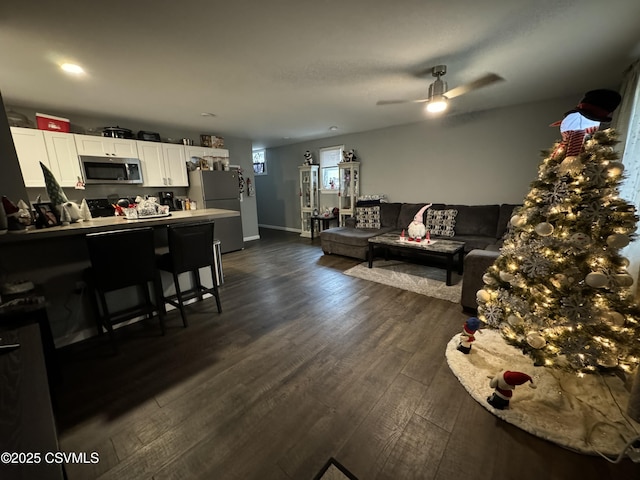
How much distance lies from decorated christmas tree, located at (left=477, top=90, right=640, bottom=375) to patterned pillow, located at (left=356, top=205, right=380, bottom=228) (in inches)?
128

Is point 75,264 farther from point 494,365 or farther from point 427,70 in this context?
Answer: point 427,70

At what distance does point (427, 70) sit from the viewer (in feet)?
8.13

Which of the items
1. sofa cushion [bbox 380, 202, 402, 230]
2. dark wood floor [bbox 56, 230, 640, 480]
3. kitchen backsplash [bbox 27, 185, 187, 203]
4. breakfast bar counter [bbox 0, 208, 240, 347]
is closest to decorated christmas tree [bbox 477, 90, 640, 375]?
dark wood floor [bbox 56, 230, 640, 480]

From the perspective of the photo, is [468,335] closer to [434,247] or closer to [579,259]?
[579,259]

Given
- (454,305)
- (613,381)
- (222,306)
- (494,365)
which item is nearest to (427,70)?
(454,305)

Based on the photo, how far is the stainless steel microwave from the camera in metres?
3.66

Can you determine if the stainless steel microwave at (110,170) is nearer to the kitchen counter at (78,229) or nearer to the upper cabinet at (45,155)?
the upper cabinet at (45,155)

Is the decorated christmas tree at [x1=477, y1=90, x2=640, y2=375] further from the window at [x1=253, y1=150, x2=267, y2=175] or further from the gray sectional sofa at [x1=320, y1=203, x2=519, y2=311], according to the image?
the window at [x1=253, y1=150, x2=267, y2=175]

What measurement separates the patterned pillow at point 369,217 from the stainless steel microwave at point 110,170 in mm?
3875

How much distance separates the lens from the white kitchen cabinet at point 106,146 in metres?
3.61

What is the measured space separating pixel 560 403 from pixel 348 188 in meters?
4.80

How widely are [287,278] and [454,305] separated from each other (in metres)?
2.10

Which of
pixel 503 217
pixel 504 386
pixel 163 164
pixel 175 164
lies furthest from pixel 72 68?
pixel 503 217

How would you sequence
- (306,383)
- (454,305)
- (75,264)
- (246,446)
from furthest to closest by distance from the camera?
(454,305) → (75,264) → (306,383) → (246,446)
